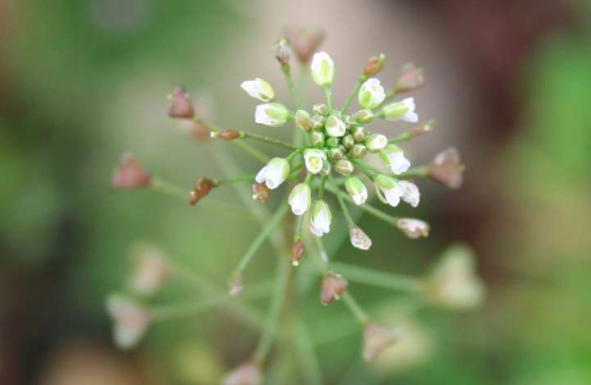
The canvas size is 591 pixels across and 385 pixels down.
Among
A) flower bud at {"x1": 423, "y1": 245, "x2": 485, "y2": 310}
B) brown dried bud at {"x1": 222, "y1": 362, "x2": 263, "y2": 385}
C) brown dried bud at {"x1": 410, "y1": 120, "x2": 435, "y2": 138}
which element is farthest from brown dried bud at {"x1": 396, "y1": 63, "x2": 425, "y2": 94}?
brown dried bud at {"x1": 222, "y1": 362, "x2": 263, "y2": 385}

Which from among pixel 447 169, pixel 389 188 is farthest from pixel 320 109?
pixel 447 169

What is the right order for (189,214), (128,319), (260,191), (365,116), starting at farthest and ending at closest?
(189,214) → (128,319) → (365,116) → (260,191)

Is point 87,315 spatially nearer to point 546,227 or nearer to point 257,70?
point 257,70

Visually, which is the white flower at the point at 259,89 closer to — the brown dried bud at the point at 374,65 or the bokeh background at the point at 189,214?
the brown dried bud at the point at 374,65

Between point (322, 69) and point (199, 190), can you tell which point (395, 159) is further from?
point (199, 190)

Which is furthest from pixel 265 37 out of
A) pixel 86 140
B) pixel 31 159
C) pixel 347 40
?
pixel 31 159

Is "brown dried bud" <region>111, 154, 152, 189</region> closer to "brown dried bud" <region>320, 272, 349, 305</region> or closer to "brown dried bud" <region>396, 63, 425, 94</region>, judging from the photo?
"brown dried bud" <region>320, 272, 349, 305</region>

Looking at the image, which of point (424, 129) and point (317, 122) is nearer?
point (317, 122)
